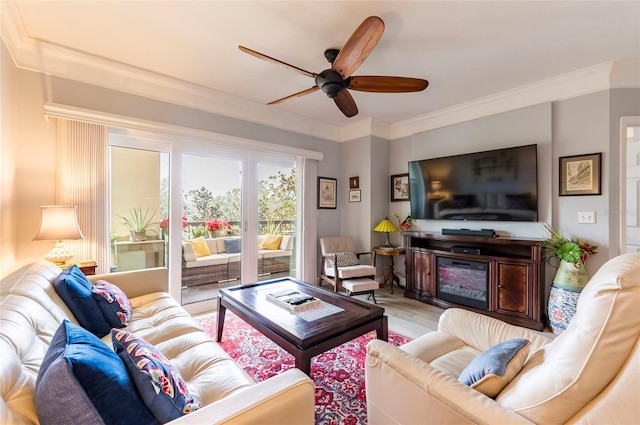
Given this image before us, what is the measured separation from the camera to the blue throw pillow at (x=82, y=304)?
1.69 m

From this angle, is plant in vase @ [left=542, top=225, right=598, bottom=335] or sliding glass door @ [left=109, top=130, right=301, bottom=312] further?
sliding glass door @ [left=109, top=130, right=301, bottom=312]

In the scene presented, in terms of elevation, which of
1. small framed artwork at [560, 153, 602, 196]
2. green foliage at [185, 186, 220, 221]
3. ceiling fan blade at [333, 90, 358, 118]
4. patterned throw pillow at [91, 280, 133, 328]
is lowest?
patterned throw pillow at [91, 280, 133, 328]

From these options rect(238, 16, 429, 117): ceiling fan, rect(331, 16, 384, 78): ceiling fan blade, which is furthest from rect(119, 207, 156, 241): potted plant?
rect(331, 16, 384, 78): ceiling fan blade

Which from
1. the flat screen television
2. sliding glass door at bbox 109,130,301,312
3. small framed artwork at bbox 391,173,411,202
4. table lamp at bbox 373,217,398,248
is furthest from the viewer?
small framed artwork at bbox 391,173,411,202

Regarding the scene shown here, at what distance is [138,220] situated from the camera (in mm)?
3023

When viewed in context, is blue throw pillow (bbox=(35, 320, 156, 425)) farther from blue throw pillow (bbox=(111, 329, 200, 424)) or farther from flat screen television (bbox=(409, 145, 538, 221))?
flat screen television (bbox=(409, 145, 538, 221))

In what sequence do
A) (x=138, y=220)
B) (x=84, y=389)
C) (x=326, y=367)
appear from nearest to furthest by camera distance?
(x=84, y=389) → (x=326, y=367) → (x=138, y=220)

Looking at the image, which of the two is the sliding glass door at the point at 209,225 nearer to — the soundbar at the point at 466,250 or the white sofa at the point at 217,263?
the white sofa at the point at 217,263

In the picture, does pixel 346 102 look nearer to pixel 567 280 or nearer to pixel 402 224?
pixel 402 224

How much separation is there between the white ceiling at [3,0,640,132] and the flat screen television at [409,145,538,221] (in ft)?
2.89

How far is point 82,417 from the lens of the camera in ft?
2.30

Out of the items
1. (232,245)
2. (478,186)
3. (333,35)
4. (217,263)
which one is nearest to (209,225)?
(232,245)

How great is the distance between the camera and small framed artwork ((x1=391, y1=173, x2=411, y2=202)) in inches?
171

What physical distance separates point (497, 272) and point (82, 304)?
3793mm
